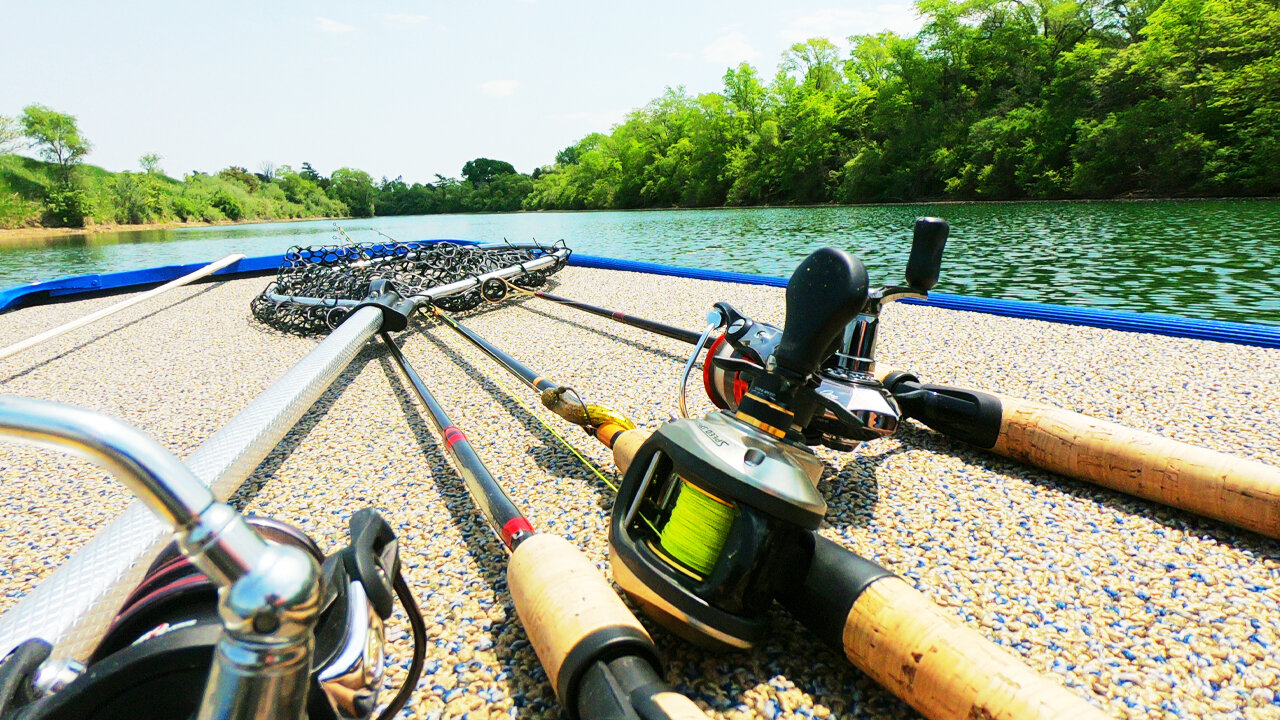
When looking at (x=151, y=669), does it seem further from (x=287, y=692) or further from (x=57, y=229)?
(x=57, y=229)

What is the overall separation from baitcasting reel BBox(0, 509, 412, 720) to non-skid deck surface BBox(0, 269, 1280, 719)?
0.85 metres

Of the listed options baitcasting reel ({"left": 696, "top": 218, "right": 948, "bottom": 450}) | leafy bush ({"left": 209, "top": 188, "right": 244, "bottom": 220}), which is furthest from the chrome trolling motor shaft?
leafy bush ({"left": 209, "top": 188, "right": 244, "bottom": 220})

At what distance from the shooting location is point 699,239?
834 inches

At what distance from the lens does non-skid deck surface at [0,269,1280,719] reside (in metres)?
1.63

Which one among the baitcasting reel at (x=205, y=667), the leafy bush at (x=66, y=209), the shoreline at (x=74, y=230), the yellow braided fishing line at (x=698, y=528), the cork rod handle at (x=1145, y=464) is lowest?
the cork rod handle at (x=1145, y=464)

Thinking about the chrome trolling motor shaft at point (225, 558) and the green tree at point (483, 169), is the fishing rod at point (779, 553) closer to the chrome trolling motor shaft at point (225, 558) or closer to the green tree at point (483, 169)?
the chrome trolling motor shaft at point (225, 558)

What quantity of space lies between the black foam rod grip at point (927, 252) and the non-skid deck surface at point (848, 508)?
87 cm

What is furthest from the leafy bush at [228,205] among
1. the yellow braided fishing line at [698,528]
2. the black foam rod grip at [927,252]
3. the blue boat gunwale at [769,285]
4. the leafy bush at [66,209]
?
the yellow braided fishing line at [698,528]

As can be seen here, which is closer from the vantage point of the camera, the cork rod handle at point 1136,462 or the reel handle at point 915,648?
the reel handle at point 915,648

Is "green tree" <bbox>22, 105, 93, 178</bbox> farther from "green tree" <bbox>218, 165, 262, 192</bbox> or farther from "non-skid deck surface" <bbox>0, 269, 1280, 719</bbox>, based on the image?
"non-skid deck surface" <bbox>0, 269, 1280, 719</bbox>

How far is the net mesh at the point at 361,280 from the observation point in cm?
611

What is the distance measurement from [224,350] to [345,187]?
114m

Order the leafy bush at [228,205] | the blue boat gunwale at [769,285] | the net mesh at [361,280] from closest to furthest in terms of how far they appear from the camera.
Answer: the blue boat gunwale at [769,285] < the net mesh at [361,280] < the leafy bush at [228,205]

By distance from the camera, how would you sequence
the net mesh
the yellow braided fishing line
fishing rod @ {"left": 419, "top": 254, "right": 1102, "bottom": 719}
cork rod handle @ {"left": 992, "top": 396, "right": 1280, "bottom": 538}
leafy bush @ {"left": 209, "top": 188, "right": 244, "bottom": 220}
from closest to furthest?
fishing rod @ {"left": 419, "top": 254, "right": 1102, "bottom": 719} < the yellow braided fishing line < cork rod handle @ {"left": 992, "top": 396, "right": 1280, "bottom": 538} < the net mesh < leafy bush @ {"left": 209, "top": 188, "right": 244, "bottom": 220}
